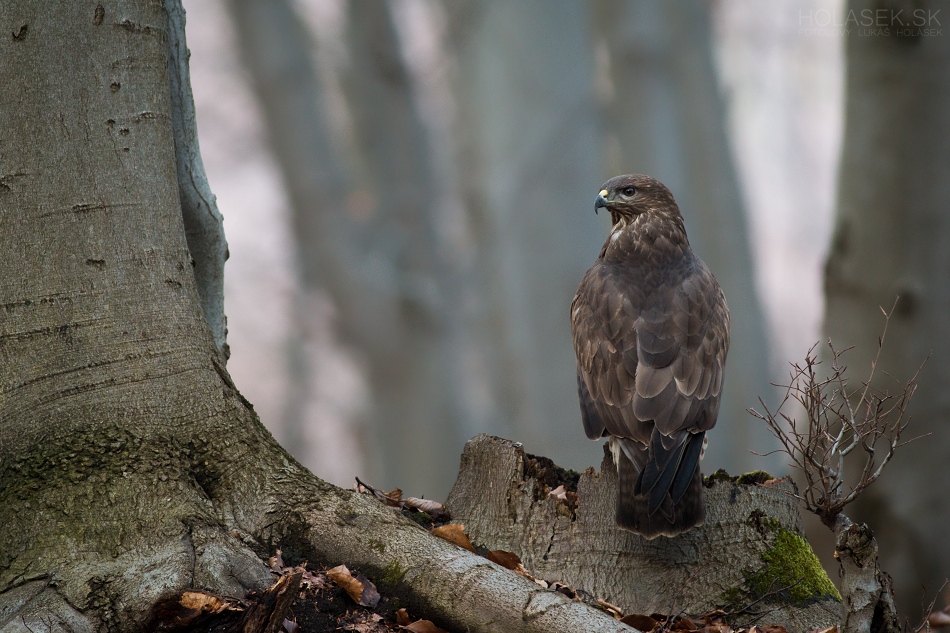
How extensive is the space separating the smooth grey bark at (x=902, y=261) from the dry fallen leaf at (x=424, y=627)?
538 centimetres

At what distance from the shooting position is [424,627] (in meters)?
2.86

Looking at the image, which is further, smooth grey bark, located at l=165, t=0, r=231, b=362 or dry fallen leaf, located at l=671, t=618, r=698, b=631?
smooth grey bark, located at l=165, t=0, r=231, b=362

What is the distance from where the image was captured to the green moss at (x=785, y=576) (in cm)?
353

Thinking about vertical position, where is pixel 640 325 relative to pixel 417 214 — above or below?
below

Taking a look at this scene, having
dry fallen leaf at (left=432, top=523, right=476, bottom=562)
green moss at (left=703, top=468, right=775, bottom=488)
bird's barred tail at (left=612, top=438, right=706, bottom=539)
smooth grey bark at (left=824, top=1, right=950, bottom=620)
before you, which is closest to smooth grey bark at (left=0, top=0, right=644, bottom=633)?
dry fallen leaf at (left=432, top=523, right=476, bottom=562)

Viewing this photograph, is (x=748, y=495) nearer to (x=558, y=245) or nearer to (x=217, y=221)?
(x=217, y=221)

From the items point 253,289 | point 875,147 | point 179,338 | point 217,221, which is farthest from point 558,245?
point 179,338

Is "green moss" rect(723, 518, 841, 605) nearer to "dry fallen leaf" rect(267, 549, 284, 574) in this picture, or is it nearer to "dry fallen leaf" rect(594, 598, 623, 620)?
"dry fallen leaf" rect(594, 598, 623, 620)

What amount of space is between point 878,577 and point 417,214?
914 centimetres

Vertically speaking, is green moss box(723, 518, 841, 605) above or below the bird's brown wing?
below

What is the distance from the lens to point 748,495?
12.5ft

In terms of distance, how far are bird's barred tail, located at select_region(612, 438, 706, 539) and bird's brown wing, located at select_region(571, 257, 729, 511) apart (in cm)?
3

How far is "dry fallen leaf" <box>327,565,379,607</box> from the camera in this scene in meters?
2.90

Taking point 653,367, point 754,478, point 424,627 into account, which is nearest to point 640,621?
point 424,627
